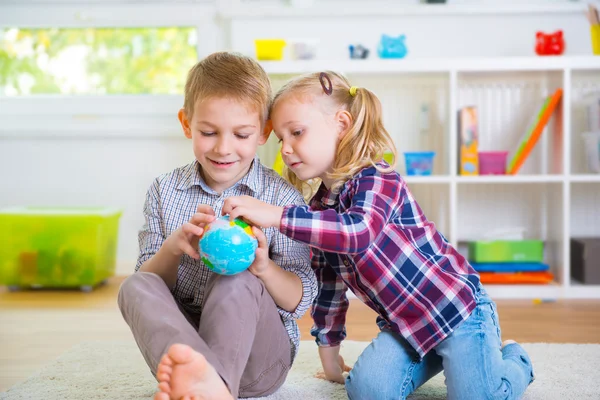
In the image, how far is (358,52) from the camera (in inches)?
105

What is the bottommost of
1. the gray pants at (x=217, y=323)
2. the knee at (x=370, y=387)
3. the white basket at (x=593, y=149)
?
the knee at (x=370, y=387)

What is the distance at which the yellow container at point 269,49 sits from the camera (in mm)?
2590

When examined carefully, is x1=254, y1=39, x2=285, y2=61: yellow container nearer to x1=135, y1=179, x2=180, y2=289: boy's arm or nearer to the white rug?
the white rug

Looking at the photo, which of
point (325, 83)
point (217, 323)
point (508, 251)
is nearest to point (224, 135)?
point (325, 83)

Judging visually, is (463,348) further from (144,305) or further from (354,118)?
(144,305)

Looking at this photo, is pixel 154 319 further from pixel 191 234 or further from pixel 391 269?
pixel 391 269

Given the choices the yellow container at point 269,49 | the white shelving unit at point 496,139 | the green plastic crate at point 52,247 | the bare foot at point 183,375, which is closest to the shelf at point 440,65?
the yellow container at point 269,49

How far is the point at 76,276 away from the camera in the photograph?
8.86 feet

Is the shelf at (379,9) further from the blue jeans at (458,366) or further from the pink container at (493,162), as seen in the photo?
the blue jeans at (458,366)

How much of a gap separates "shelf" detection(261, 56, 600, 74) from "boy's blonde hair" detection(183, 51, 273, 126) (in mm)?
1238

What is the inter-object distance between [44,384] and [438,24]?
2112 mm

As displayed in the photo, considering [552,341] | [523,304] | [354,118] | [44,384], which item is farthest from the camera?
[523,304]

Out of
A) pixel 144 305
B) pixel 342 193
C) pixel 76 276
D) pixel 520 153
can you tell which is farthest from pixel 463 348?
pixel 76 276

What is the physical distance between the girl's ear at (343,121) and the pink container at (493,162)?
1.41m
